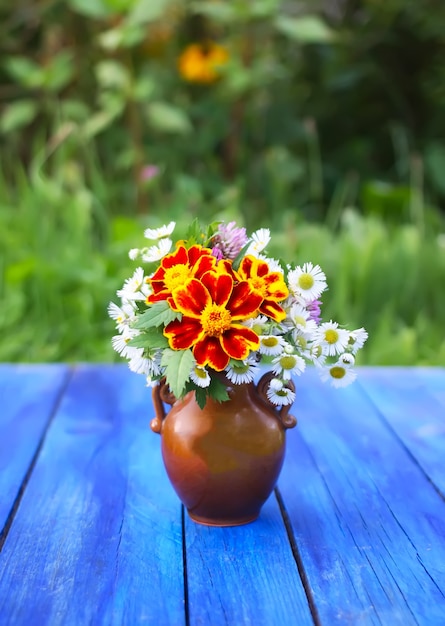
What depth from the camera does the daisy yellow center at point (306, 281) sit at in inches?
39.2

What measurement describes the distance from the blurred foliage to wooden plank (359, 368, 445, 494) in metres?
1.24

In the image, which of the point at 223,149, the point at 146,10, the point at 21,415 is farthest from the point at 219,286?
the point at 223,149

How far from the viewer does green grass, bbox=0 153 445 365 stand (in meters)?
2.31

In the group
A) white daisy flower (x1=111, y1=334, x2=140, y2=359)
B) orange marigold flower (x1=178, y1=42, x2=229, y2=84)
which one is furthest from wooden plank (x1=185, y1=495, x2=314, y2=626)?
orange marigold flower (x1=178, y1=42, x2=229, y2=84)

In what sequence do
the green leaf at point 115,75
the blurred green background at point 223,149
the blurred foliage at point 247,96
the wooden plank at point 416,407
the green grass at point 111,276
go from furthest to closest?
the blurred foliage at point 247,96 < the green leaf at point 115,75 < the blurred green background at point 223,149 < the green grass at point 111,276 < the wooden plank at point 416,407

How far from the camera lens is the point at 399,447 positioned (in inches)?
53.7

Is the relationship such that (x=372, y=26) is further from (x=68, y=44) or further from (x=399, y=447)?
(x=399, y=447)

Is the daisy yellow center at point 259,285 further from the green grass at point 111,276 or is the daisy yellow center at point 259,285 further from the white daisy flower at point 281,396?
the green grass at point 111,276

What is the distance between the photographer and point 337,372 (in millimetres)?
1015

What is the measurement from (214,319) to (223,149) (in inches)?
91.1

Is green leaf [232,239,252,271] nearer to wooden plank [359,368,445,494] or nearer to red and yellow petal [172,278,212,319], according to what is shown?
red and yellow petal [172,278,212,319]

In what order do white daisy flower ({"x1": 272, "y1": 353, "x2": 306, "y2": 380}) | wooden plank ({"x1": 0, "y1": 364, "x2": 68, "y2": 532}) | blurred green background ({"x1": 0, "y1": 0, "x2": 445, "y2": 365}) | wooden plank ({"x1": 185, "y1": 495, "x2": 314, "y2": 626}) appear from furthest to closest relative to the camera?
blurred green background ({"x1": 0, "y1": 0, "x2": 445, "y2": 365})
wooden plank ({"x1": 0, "y1": 364, "x2": 68, "y2": 532})
white daisy flower ({"x1": 272, "y1": 353, "x2": 306, "y2": 380})
wooden plank ({"x1": 185, "y1": 495, "x2": 314, "y2": 626})

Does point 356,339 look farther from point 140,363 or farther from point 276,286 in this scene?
point 140,363

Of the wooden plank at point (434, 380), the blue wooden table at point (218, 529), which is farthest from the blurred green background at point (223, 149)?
the blue wooden table at point (218, 529)
